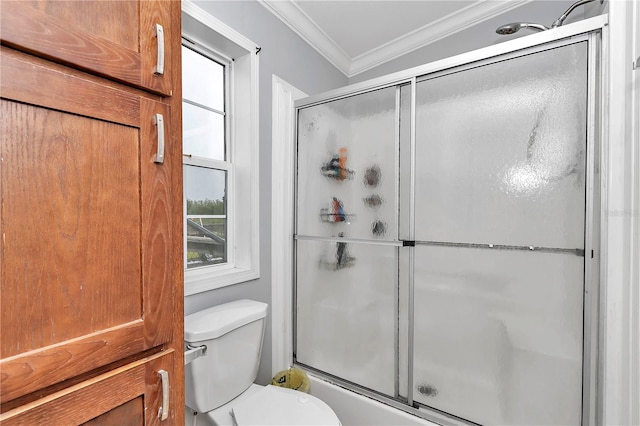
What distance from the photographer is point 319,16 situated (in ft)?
6.24

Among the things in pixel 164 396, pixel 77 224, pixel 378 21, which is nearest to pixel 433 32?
pixel 378 21

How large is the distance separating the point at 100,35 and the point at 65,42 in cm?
7

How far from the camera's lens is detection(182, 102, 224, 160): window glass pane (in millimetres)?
1517

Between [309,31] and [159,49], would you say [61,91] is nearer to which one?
[159,49]

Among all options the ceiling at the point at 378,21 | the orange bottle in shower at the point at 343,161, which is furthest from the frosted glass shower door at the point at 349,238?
the ceiling at the point at 378,21

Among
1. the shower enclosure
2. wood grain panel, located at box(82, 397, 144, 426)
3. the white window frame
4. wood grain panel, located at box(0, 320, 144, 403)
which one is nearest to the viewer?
wood grain panel, located at box(0, 320, 144, 403)

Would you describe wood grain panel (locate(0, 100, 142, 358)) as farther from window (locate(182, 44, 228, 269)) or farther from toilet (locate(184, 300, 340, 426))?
window (locate(182, 44, 228, 269))

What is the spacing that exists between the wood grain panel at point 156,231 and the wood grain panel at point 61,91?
1.6 inches

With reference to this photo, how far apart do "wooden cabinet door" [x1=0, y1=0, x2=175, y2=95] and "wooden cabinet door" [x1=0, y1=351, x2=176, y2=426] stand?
59cm

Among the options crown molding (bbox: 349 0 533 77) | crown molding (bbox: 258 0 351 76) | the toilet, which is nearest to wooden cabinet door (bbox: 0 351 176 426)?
the toilet

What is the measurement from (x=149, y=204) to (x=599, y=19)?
5.04ft

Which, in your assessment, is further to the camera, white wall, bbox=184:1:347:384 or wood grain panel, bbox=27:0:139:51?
white wall, bbox=184:1:347:384

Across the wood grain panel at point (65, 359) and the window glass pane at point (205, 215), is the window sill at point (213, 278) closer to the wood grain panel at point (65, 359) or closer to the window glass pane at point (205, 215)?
the window glass pane at point (205, 215)

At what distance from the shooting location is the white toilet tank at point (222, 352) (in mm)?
1160
